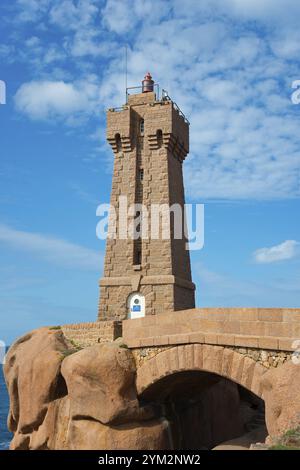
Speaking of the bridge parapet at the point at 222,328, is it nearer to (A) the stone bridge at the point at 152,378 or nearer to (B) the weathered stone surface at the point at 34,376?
(A) the stone bridge at the point at 152,378

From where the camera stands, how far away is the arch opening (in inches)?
791

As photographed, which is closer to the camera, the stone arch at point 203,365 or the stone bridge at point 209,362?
the stone bridge at point 209,362

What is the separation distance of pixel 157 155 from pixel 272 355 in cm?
1639

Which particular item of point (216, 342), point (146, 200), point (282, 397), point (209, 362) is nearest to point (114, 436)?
point (209, 362)

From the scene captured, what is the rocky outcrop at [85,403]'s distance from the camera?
18.4 meters

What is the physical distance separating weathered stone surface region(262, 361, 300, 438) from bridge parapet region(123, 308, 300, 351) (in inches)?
26.5

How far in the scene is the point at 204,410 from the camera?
2438 centimetres

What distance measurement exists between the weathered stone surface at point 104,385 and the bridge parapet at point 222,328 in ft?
3.25

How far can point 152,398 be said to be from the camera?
2008cm

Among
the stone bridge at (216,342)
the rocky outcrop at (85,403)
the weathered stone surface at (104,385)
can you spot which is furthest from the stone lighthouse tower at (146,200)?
the weathered stone surface at (104,385)

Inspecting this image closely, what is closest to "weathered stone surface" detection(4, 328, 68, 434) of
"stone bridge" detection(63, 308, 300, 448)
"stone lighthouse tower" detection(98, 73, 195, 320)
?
"stone bridge" detection(63, 308, 300, 448)

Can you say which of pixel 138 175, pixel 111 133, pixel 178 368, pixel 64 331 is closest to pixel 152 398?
pixel 178 368

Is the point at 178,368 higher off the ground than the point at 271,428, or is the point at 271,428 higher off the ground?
the point at 178,368
